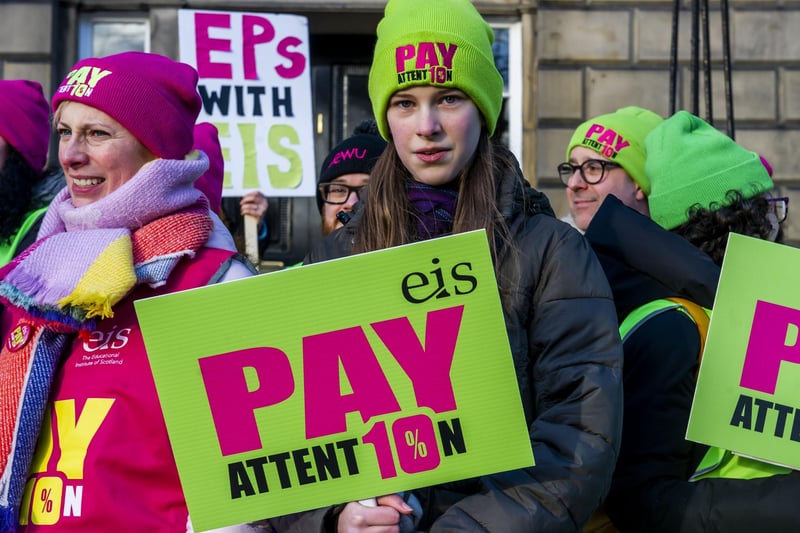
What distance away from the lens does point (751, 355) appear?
2.47m

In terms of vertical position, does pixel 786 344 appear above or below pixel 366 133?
below

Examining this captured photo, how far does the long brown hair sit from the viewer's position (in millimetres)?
2387

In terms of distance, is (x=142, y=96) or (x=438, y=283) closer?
(x=438, y=283)

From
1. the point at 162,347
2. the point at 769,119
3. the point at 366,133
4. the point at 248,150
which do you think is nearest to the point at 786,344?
the point at 162,347

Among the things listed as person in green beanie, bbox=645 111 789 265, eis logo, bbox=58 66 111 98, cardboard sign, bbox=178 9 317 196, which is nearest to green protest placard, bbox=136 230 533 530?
eis logo, bbox=58 66 111 98

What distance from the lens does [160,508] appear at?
2.35 m

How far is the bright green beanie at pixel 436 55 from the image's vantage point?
8.09 ft

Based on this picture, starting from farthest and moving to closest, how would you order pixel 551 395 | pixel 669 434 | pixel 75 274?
1. pixel 669 434
2. pixel 75 274
3. pixel 551 395

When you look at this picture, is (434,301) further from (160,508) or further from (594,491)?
(160,508)

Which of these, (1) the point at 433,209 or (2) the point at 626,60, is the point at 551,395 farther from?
(2) the point at 626,60

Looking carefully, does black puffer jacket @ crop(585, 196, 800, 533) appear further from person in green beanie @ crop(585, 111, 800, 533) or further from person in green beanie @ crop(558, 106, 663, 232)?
person in green beanie @ crop(558, 106, 663, 232)

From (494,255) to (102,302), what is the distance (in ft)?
2.67

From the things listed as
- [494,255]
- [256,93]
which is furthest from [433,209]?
[256,93]

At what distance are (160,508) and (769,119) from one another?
7.51 m
